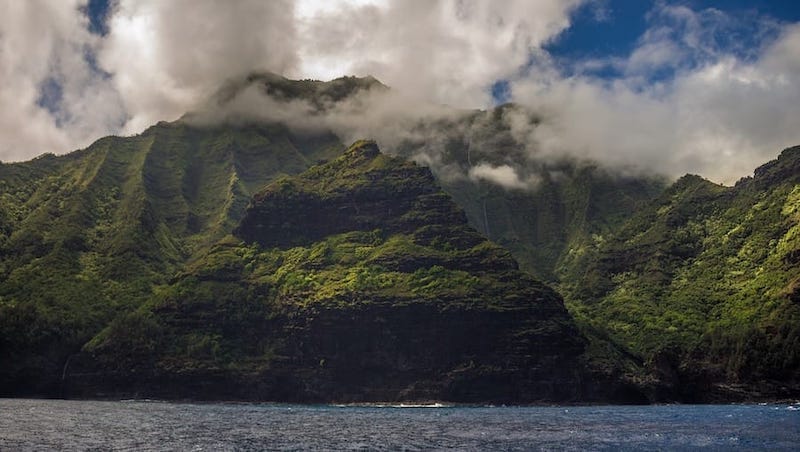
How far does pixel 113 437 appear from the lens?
127 meters

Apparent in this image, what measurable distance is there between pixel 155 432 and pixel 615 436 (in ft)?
262

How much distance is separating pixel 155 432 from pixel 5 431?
23459 mm

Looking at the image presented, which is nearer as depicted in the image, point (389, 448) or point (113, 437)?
point (389, 448)

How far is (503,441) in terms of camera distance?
130 m

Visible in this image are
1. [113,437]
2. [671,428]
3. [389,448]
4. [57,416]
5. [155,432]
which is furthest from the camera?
[57,416]

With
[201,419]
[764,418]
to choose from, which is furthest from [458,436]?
[764,418]

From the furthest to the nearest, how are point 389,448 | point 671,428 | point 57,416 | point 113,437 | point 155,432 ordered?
point 57,416
point 671,428
point 155,432
point 113,437
point 389,448

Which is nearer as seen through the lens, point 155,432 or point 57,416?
point 155,432

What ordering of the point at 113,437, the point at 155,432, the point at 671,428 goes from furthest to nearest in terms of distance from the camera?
the point at 671,428
the point at 155,432
the point at 113,437

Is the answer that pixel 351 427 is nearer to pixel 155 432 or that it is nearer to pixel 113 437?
pixel 155 432

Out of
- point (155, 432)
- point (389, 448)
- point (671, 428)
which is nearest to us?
point (389, 448)

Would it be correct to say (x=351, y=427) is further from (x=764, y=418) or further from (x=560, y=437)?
(x=764, y=418)

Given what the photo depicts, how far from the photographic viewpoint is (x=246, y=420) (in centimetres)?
18138

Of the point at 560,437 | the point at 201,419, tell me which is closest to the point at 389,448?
the point at 560,437
